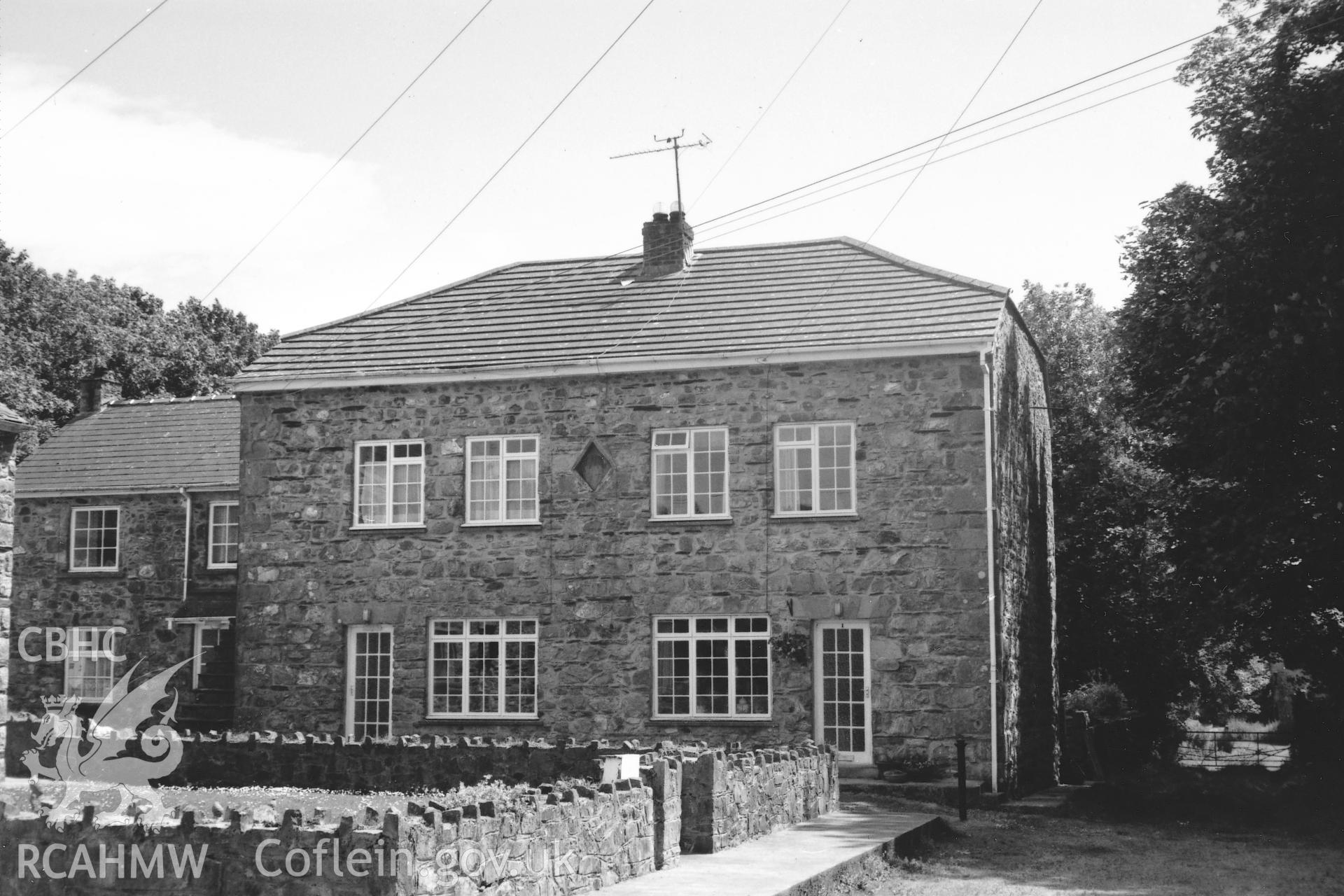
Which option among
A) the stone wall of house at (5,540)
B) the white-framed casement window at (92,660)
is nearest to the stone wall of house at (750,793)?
the stone wall of house at (5,540)

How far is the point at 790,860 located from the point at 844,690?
905 cm

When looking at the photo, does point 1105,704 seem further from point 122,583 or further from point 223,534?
point 122,583

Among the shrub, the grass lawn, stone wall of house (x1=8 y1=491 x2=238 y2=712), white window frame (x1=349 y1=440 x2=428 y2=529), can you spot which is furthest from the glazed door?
stone wall of house (x1=8 y1=491 x2=238 y2=712)

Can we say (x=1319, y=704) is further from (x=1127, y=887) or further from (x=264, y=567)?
(x=264, y=567)

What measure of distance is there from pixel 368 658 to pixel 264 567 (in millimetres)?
2478

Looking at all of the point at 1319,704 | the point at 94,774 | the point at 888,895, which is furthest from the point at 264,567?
the point at 1319,704

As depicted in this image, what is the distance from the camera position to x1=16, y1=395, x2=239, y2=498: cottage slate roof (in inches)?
1248

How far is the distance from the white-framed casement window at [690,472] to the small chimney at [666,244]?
4346 millimetres

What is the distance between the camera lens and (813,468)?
74.8 ft

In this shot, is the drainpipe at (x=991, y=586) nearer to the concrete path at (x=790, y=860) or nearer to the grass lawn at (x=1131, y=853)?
the grass lawn at (x=1131, y=853)

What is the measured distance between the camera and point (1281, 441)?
73.8 ft

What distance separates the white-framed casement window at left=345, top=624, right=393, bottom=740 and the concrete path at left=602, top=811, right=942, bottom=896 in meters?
9.65

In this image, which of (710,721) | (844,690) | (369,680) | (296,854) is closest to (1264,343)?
(844,690)

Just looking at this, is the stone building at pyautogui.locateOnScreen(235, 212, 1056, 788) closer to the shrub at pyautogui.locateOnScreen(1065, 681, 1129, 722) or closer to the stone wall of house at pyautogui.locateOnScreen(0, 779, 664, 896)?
the shrub at pyautogui.locateOnScreen(1065, 681, 1129, 722)
